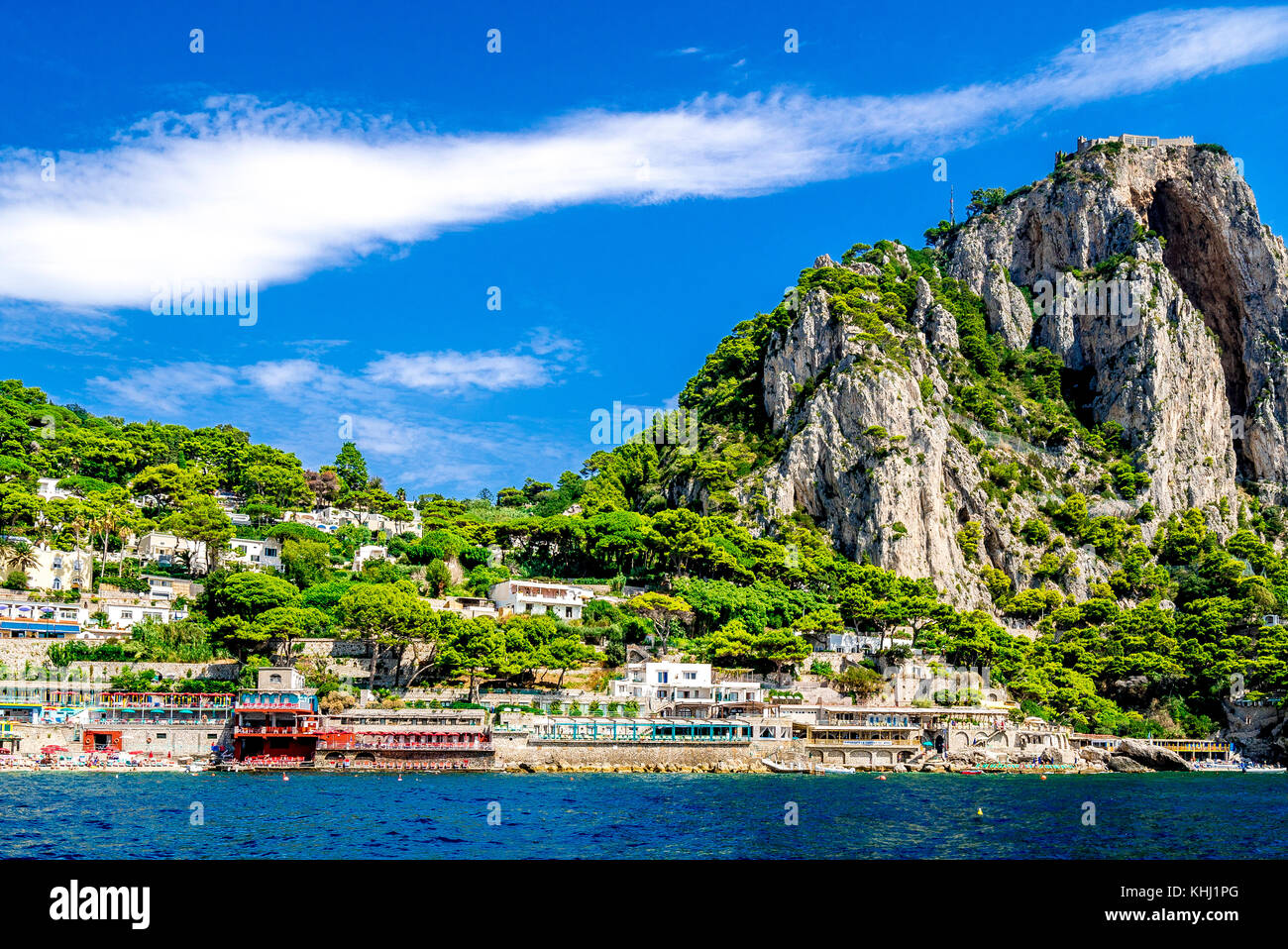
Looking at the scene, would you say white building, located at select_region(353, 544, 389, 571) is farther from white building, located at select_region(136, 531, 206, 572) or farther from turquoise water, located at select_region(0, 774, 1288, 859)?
turquoise water, located at select_region(0, 774, 1288, 859)

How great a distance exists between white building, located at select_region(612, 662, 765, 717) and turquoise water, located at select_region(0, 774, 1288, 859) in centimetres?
1319

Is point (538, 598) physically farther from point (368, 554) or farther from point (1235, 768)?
point (1235, 768)

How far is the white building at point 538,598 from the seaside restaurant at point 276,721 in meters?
20.0

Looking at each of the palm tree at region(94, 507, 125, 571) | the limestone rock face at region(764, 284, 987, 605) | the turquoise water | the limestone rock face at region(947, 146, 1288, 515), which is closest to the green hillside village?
the palm tree at region(94, 507, 125, 571)

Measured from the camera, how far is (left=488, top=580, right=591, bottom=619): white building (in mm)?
80188

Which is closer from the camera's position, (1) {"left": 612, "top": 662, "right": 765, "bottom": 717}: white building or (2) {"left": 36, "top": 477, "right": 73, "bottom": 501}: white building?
(1) {"left": 612, "top": 662, "right": 765, "bottom": 717}: white building

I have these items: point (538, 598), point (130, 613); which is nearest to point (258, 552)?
point (130, 613)

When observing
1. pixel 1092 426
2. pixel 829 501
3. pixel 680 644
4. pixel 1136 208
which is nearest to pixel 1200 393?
pixel 1092 426

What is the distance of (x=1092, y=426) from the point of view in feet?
392

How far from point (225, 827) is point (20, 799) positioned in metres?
10.7

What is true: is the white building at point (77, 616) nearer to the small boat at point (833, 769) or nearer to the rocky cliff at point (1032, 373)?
the small boat at point (833, 769)

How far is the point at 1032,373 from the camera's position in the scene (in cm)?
12194

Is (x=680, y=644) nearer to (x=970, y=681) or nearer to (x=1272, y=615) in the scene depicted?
(x=970, y=681)

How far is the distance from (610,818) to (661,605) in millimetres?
44157
